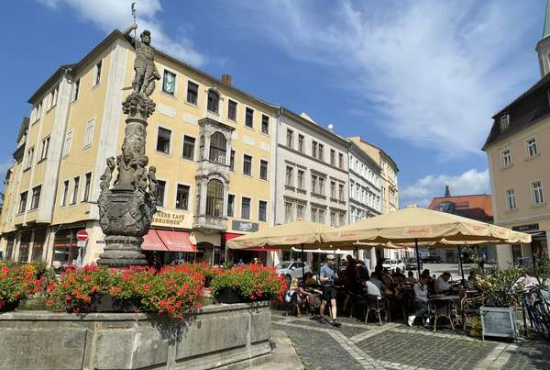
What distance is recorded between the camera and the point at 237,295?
562cm

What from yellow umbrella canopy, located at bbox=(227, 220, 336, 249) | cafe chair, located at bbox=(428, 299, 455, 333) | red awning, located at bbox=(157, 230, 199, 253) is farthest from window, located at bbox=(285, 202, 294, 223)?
cafe chair, located at bbox=(428, 299, 455, 333)

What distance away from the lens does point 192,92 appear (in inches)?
1046

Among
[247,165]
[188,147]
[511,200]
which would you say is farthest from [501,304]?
[511,200]

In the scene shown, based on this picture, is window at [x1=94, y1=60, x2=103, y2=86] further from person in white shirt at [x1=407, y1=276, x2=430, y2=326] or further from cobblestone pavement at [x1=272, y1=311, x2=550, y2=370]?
A: person in white shirt at [x1=407, y1=276, x2=430, y2=326]

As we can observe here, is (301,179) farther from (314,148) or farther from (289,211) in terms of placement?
(314,148)

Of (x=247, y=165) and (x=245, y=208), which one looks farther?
(x=247, y=165)

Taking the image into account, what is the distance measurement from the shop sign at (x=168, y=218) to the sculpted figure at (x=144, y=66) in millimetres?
15534

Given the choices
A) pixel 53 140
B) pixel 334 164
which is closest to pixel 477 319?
pixel 53 140

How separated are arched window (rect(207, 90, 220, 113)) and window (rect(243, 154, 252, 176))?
439 cm

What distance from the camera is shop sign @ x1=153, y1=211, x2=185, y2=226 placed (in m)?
22.8

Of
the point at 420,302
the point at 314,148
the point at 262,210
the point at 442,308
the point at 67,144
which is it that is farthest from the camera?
the point at 314,148

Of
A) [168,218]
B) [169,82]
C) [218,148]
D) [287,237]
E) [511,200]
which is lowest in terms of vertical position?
[287,237]

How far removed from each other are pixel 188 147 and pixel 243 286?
21.3 metres

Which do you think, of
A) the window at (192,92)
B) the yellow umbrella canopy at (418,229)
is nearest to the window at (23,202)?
the window at (192,92)
